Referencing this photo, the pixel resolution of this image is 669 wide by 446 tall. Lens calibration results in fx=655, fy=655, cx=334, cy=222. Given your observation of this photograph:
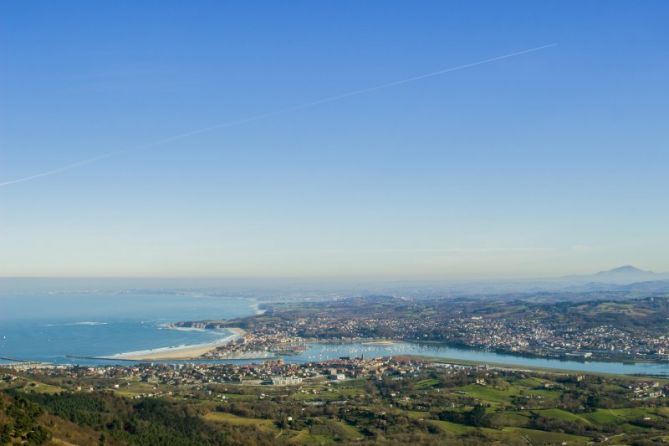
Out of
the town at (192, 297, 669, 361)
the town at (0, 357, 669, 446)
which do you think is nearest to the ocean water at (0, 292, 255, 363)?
the town at (192, 297, 669, 361)

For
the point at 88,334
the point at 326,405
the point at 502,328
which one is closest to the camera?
the point at 326,405

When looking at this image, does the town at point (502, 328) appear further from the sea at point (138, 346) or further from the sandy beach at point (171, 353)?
the sea at point (138, 346)

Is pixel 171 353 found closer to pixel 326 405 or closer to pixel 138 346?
pixel 138 346

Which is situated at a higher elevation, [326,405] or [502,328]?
[326,405]

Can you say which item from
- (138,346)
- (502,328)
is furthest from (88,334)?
(502,328)

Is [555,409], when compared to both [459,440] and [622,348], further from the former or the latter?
[622,348]

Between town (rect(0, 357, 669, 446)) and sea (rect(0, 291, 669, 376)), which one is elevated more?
town (rect(0, 357, 669, 446))

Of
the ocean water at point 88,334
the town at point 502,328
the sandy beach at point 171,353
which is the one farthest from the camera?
the town at point 502,328

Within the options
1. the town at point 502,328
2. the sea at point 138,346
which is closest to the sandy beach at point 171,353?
the sea at point 138,346

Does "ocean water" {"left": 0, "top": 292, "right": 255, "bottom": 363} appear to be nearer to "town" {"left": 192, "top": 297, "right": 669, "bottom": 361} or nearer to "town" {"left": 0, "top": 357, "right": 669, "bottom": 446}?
"town" {"left": 192, "top": 297, "right": 669, "bottom": 361}

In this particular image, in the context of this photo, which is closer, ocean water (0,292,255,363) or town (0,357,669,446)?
town (0,357,669,446)

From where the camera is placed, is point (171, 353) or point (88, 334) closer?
point (171, 353)
